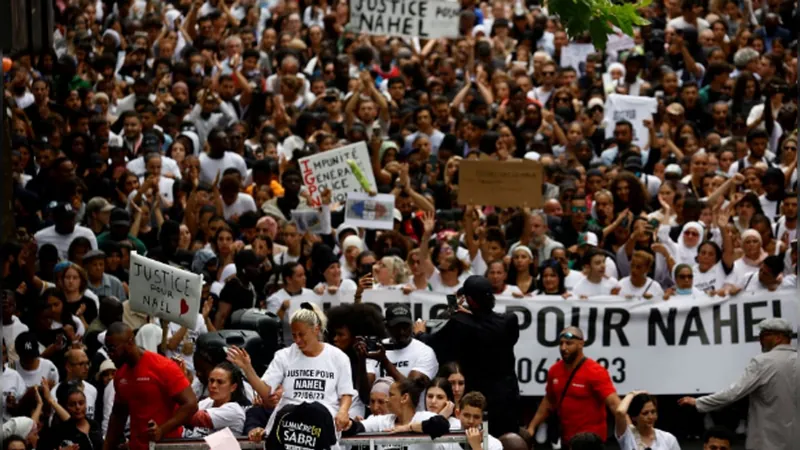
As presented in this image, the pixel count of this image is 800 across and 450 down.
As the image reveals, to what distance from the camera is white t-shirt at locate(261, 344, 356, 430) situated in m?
9.41

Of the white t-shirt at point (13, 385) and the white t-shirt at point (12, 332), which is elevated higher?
the white t-shirt at point (12, 332)

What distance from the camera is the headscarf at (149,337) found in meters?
11.9

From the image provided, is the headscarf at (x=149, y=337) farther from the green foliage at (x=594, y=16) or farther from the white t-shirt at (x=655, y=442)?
the green foliage at (x=594, y=16)

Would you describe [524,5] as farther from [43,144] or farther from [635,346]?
[635,346]

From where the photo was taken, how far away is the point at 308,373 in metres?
9.46

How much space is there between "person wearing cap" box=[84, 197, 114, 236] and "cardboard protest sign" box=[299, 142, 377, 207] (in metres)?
1.89

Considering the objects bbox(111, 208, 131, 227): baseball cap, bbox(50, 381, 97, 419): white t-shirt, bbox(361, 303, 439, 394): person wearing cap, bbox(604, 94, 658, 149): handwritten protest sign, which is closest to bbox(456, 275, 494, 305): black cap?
bbox(361, 303, 439, 394): person wearing cap

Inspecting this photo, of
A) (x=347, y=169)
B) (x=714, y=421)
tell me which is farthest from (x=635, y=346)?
(x=347, y=169)

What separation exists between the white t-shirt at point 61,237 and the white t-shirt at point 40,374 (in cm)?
298

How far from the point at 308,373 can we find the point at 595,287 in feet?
15.9

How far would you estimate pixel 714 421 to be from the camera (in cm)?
1318

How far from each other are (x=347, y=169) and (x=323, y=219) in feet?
2.33

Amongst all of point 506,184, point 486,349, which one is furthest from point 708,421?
point 486,349

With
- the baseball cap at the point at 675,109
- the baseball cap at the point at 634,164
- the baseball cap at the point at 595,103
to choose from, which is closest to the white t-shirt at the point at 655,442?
the baseball cap at the point at 634,164
